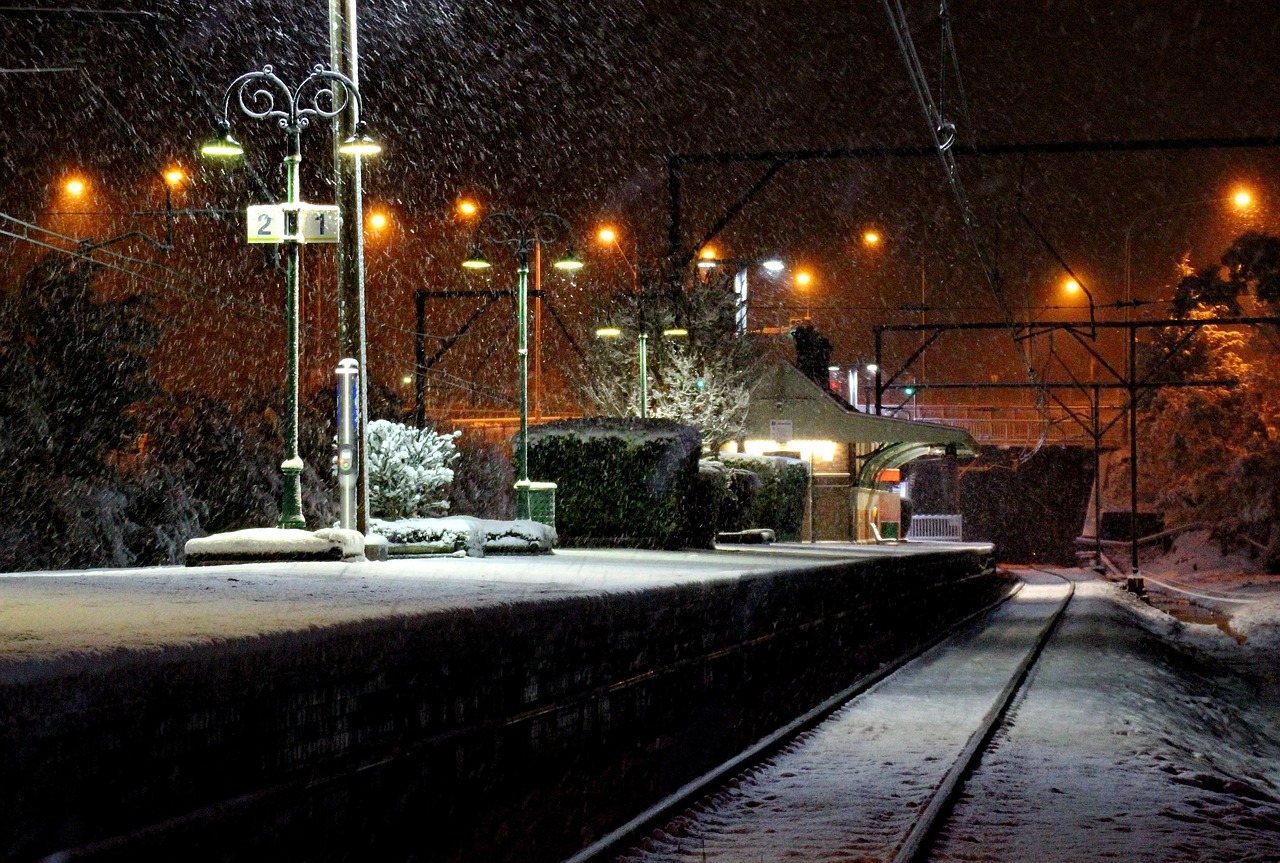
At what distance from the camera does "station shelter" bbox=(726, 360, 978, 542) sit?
46.8 m

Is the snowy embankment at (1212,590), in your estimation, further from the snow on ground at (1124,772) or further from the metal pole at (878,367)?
the snow on ground at (1124,772)

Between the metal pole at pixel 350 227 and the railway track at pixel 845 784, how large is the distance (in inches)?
256

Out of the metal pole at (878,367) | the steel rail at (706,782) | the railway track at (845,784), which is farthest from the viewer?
the metal pole at (878,367)

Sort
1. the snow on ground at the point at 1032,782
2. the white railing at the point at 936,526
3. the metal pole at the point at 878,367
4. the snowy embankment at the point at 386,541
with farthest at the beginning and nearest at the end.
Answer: the white railing at the point at 936,526 → the metal pole at the point at 878,367 → the snowy embankment at the point at 386,541 → the snow on ground at the point at 1032,782

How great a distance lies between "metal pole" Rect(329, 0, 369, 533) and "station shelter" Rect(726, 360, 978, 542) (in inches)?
985

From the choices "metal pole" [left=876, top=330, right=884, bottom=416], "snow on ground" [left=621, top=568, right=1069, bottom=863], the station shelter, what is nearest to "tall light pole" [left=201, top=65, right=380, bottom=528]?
"snow on ground" [left=621, top=568, right=1069, bottom=863]

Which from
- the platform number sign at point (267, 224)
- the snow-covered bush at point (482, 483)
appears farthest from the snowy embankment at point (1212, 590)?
the platform number sign at point (267, 224)

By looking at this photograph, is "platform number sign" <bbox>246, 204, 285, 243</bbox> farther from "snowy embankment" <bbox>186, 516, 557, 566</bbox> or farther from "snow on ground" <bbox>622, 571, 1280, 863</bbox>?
"snow on ground" <bbox>622, 571, 1280, 863</bbox>

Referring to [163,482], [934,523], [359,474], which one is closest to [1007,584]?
[934,523]

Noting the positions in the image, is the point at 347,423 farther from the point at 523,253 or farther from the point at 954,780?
the point at 954,780

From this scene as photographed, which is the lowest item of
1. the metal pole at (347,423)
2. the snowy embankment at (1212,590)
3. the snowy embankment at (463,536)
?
the snowy embankment at (1212,590)

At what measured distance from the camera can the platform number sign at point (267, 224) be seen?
1880cm

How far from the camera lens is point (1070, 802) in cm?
1049

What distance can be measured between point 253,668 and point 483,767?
277cm
